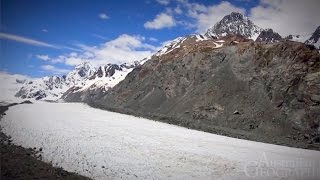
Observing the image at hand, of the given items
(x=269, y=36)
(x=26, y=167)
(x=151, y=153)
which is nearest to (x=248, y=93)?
(x=151, y=153)

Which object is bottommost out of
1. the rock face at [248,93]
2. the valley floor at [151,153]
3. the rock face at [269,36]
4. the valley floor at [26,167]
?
the valley floor at [26,167]

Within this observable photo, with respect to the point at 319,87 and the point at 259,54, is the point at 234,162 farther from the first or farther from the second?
the point at 259,54

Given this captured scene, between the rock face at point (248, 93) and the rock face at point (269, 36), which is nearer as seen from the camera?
the rock face at point (248, 93)

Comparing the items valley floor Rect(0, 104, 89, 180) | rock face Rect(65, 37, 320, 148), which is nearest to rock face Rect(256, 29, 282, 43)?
rock face Rect(65, 37, 320, 148)

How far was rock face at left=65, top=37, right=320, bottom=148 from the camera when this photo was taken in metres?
52.3

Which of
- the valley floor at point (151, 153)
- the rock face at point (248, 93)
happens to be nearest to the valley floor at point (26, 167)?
the valley floor at point (151, 153)

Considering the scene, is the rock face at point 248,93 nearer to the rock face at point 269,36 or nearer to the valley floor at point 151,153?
the valley floor at point 151,153

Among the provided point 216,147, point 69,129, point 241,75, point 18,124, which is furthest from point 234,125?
point 18,124

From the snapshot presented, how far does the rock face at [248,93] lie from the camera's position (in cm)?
5231

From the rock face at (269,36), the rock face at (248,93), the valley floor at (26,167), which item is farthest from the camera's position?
the rock face at (269,36)

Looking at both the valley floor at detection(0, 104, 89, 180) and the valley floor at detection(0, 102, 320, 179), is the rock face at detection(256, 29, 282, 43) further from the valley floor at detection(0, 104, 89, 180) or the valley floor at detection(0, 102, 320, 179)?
the valley floor at detection(0, 104, 89, 180)

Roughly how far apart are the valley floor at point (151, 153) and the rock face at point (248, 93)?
11.1 meters

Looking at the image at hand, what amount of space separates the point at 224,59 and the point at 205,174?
171ft

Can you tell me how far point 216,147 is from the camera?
33.2m
